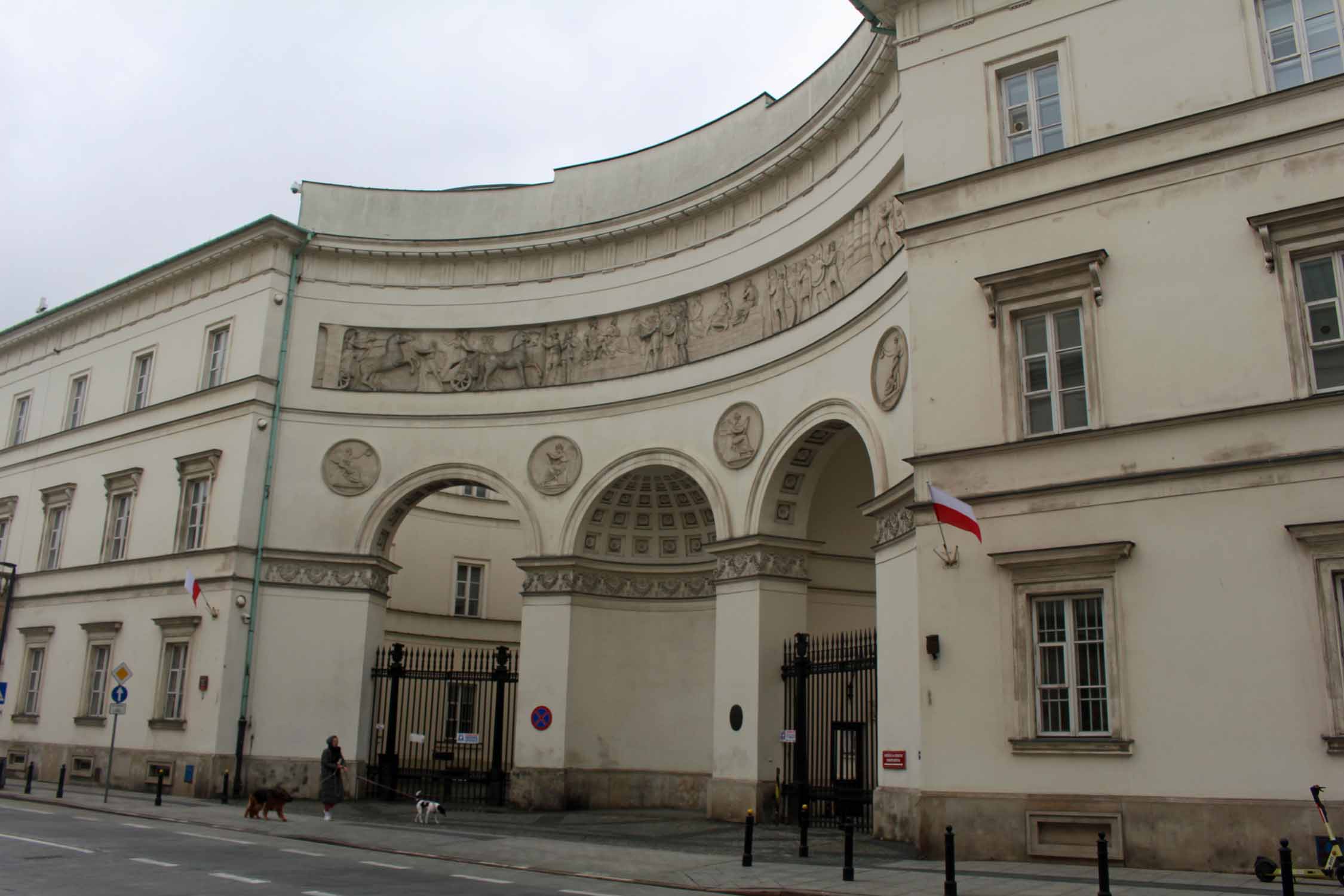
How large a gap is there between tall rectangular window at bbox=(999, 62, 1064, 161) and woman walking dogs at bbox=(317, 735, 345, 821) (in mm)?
16097

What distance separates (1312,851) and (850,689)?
9.06m

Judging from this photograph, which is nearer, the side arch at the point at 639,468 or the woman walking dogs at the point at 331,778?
the woman walking dogs at the point at 331,778

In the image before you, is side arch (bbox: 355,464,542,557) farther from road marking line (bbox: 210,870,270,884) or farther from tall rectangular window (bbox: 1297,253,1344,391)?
tall rectangular window (bbox: 1297,253,1344,391)

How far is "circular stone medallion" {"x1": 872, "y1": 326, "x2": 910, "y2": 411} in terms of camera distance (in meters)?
18.5

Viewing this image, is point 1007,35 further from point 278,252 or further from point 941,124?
point 278,252

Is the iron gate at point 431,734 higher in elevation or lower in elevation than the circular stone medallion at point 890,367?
lower

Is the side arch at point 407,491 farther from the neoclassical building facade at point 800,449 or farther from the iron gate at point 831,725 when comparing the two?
the iron gate at point 831,725

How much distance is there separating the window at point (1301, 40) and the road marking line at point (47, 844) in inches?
717

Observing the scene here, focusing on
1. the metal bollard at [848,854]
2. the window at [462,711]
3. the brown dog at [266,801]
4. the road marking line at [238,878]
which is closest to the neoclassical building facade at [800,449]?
the metal bollard at [848,854]

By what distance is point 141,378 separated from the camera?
31.7 meters

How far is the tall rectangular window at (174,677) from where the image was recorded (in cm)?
2712

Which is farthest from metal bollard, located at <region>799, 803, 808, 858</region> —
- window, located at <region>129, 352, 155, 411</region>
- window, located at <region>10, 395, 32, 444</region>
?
window, located at <region>10, 395, 32, 444</region>

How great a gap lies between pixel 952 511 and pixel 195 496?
68.7 feet

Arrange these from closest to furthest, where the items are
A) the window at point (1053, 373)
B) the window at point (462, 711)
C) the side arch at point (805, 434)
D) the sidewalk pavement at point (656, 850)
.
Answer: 1. the sidewalk pavement at point (656, 850)
2. the window at point (1053, 373)
3. the side arch at point (805, 434)
4. the window at point (462, 711)
